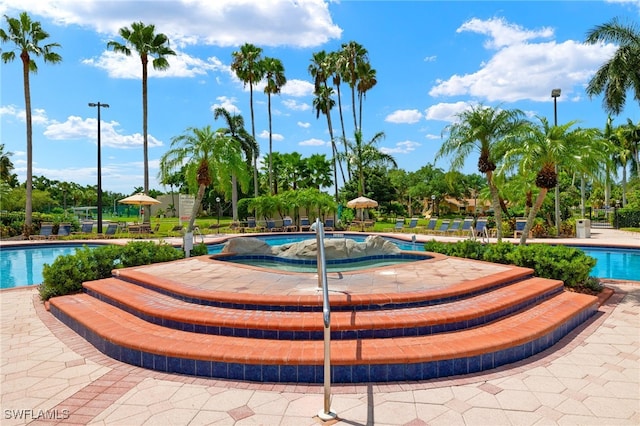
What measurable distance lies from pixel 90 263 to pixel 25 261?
29.1ft

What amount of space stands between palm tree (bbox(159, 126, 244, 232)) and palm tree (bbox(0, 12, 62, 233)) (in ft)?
35.4

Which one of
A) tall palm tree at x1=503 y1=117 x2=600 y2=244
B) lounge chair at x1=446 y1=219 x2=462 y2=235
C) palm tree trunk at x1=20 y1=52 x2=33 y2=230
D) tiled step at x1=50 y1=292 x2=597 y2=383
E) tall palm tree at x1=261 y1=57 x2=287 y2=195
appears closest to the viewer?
tiled step at x1=50 y1=292 x2=597 y2=383

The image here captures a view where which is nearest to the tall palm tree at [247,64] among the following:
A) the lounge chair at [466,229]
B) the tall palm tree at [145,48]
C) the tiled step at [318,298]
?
the tall palm tree at [145,48]

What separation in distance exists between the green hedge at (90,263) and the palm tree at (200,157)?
21.5ft

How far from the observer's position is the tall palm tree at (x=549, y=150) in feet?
32.9

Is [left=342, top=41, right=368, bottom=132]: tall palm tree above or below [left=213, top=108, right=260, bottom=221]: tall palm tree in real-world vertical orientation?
above

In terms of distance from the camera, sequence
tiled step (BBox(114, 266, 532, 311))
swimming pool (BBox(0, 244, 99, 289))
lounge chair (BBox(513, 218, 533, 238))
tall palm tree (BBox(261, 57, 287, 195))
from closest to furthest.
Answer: tiled step (BBox(114, 266, 532, 311)), swimming pool (BBox(0, 244, 99, 289)), lounge chair (BBox(513, 218, 533, 238)), tall palm tree (BBox(261, 57, 287, 195))

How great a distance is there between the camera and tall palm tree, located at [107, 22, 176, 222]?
23.8 m

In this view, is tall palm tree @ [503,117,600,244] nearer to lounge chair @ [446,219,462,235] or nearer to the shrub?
the shrub

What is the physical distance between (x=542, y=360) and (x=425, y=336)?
1341 mm

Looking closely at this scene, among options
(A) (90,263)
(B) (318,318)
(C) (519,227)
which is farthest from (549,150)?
(A) (90,263)

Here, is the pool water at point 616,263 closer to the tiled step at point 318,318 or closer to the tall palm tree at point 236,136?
the tiled step at point 318,318

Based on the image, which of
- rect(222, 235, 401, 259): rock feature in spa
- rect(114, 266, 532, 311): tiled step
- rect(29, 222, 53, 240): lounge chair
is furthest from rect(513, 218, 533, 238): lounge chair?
rect(29, 222, 53, 240): lounge chair

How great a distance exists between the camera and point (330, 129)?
3547cm
